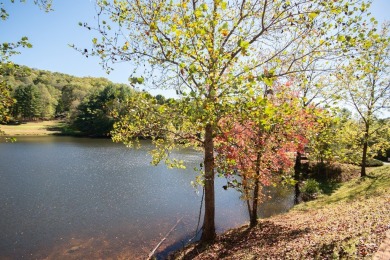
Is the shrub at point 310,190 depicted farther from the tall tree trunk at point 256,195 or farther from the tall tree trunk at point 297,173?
the tall tree trunk at point 256,195

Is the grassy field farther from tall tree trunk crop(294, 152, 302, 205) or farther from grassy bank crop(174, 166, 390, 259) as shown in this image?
grassy bank crop(174, 166, 390, 259)

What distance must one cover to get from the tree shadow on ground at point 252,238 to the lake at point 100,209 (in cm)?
319

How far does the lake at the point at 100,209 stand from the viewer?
1691 cm

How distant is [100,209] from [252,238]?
541 inches

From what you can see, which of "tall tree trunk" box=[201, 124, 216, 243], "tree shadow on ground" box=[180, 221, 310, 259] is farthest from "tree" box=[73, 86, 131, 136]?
"tall tree trunk" box=[201, 124, 216, 243]

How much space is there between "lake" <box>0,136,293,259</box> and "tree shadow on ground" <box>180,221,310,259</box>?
10.5 feet

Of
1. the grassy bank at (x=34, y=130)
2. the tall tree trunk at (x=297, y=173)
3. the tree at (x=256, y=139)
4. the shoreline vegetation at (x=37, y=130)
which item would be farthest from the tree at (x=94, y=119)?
the tree at (x=256, y=139)

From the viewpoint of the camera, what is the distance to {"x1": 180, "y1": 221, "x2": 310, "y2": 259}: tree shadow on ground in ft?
41.3

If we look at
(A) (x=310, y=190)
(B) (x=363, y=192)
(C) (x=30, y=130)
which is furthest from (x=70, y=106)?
(B) (x=363, y=192)

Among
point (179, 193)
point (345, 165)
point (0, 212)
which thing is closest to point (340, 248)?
point (179, 193)

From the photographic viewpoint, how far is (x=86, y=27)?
31.2ft

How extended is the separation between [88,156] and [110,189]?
2178 cm

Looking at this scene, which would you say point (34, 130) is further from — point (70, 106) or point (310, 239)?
point (310, 239)

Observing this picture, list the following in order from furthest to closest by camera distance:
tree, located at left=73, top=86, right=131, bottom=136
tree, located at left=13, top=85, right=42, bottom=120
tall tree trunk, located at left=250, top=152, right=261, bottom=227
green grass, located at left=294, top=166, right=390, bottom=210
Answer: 1. tree, located at left=13, top=85, right=42, bottom=120
2. tree, located at left=73, top=86, right=131, bottom=136
3. green grass, located at left=294, top=166, right=390, bottom=210
4. tall tree trunk, located at left=250, top=152, right=261, bottom=227
